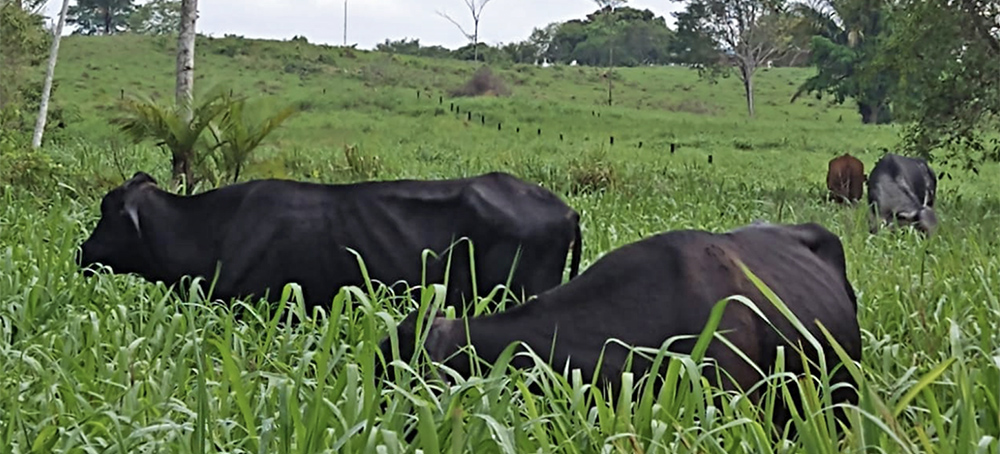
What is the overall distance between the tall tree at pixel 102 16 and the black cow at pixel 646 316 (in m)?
61.4

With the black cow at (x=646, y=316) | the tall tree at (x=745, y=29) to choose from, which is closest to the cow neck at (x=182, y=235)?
the black cow at (x=646, y=316)

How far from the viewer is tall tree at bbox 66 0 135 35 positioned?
6076cm

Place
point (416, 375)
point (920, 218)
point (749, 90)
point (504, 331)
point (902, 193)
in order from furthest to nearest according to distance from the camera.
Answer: point (749, 90) < point (902, 193) < point (920, 218) < point (504, 331) < point (416, 375)

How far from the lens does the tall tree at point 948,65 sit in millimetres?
12320

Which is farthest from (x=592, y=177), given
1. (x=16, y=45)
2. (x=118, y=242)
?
(x=16, y=45)

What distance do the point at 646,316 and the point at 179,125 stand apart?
626 centimetres

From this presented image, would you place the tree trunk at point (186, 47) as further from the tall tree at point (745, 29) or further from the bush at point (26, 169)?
the tall tree at point (745, 29)

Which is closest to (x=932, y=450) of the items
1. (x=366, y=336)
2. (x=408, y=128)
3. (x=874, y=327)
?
(x=366, y=336)

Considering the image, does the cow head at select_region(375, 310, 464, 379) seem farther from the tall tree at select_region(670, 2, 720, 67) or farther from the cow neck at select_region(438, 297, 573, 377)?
the tall tree at select_region(670, 2, 720, 67)

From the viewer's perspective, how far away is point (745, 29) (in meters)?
45.0

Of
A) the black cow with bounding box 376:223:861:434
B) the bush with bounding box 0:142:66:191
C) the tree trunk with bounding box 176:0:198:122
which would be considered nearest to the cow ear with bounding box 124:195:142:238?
the black cow with bounding box 376:223:861:434

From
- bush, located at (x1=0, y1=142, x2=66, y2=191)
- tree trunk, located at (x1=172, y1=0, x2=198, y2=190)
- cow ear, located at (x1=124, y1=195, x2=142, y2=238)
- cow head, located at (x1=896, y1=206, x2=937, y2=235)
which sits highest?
tree trunk, located at (x1=172, y1=0, x2=198, y2=190)

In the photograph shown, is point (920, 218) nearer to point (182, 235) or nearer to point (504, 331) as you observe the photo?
point (182, 235)

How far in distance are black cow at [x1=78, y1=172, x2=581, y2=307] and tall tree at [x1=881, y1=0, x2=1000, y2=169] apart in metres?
8.50
